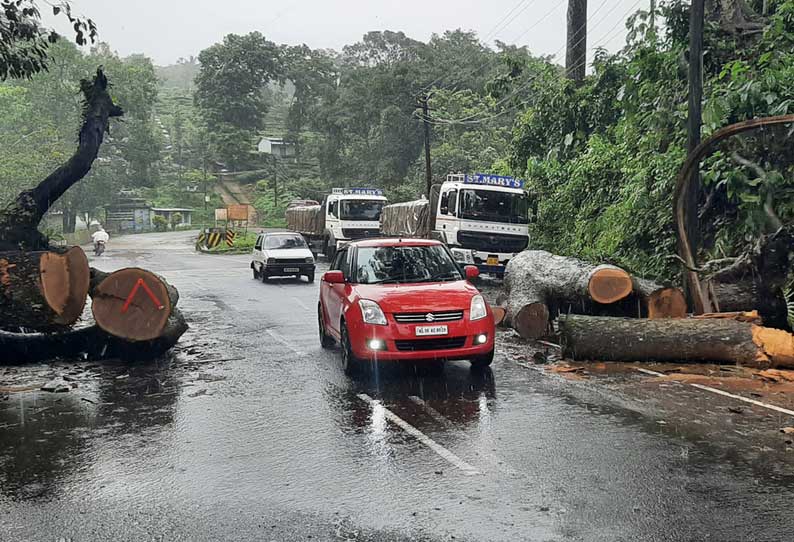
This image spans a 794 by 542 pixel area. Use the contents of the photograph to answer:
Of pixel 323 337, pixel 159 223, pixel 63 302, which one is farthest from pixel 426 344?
pixel 159 223

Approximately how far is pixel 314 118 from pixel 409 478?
76.7 m

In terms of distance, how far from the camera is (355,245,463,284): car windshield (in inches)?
392

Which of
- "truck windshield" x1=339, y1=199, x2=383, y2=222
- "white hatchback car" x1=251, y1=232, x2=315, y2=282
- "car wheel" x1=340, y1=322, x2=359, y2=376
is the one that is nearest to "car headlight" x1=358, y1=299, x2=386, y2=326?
"car wheel" x1=340, y1=322, x2=359, y2=376

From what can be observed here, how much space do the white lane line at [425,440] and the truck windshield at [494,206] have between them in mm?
15301

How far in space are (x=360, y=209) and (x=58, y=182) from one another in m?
23.1

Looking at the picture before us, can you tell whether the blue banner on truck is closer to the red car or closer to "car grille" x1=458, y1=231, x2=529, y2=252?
"car grille" x1=458, y1=231, x2=529, y2=252

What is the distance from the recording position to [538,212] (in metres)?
24.3

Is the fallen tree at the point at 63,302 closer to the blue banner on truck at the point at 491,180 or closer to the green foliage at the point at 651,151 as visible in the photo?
the green foliage at the point at 651,151

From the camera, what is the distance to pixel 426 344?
8883 millimetres

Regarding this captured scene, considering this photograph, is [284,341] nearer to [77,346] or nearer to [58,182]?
[77,346]

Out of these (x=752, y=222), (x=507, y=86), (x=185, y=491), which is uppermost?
(x=507, y=86)

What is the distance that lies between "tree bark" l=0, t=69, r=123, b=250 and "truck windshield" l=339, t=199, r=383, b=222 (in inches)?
867

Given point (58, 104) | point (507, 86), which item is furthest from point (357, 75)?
point (507, 86)

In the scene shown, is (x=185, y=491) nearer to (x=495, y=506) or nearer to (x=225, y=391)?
(x=495, y=506)
